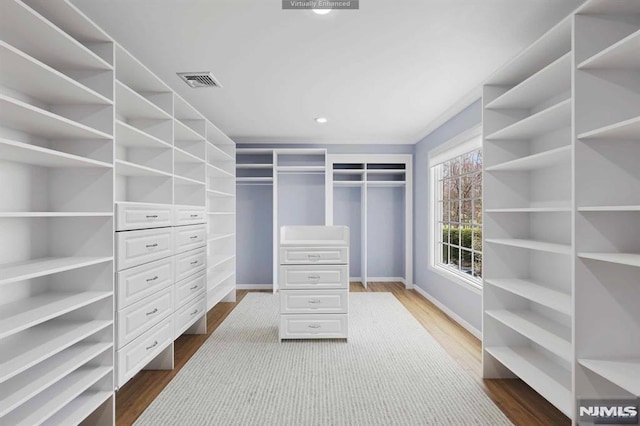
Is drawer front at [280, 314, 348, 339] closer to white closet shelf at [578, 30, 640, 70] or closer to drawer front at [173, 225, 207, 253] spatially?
drawer front at [173, 225, 207, 253]

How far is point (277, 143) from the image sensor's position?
5422mm

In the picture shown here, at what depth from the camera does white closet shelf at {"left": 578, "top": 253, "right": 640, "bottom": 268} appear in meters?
1.39

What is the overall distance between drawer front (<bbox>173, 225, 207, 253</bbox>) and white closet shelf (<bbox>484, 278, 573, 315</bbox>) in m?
2.54

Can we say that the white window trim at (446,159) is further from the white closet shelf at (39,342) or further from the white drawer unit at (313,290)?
the white closet shelf at (39,342)

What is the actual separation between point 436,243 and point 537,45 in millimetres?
3249

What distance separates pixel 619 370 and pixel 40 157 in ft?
9.76

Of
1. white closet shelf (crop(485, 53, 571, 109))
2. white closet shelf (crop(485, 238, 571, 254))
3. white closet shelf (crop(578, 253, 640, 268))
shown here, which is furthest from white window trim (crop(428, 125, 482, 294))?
white closet shelf (crop(578, 253, 640, 268))

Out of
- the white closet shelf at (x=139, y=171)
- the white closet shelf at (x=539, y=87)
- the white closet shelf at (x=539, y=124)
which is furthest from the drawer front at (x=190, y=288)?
the white closet shelf at (x=539, y=87)

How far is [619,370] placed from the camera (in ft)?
5.07

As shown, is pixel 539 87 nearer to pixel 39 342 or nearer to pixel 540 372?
pixel 540 372

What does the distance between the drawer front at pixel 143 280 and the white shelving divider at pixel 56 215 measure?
0.34 feet

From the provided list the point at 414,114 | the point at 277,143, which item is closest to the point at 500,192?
the point at 414,114

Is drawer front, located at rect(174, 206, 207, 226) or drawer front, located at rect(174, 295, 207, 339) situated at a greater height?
drawer front, located at rect(174, 206, 207, 226)

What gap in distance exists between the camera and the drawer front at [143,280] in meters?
2.04
